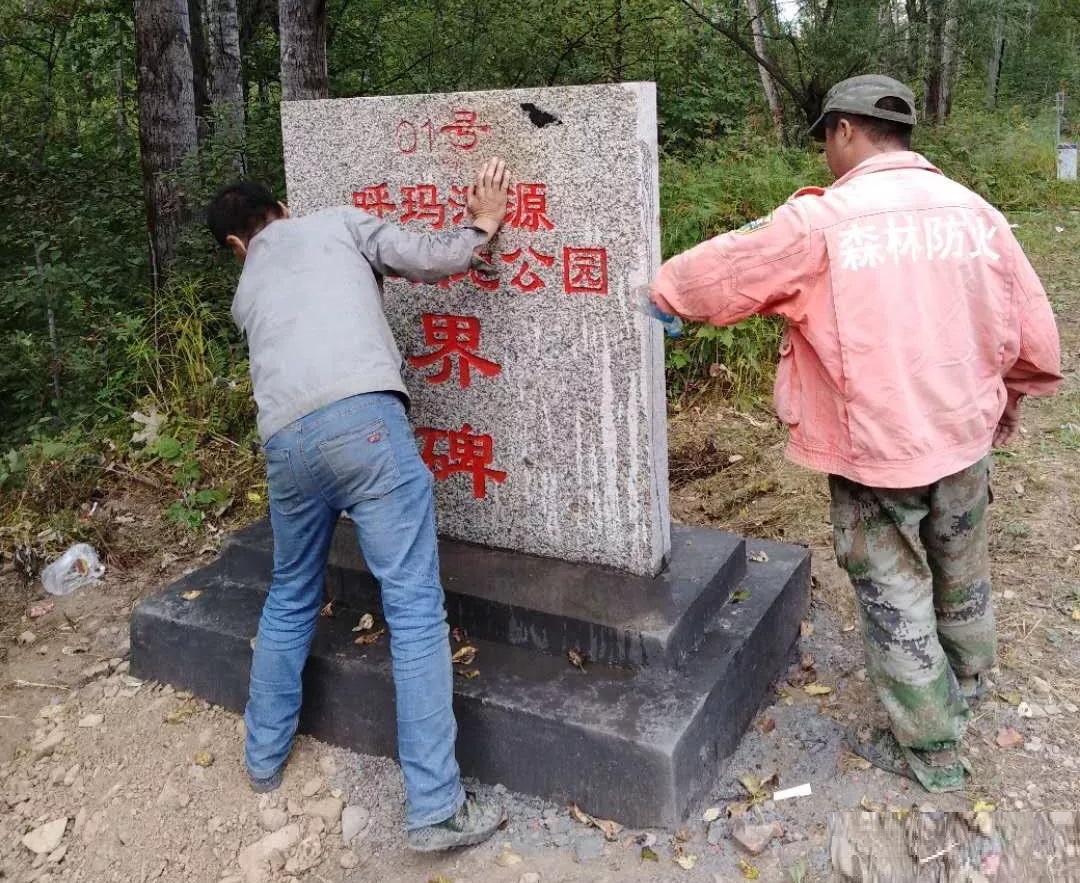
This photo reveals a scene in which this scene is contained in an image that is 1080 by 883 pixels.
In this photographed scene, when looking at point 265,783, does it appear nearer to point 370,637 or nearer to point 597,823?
point 370,637

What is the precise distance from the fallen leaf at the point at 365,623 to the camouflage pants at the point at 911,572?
1.56 meters

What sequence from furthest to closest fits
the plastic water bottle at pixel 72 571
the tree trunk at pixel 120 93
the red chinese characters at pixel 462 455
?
1. the tree trunk at pixel 120 93
2. the plastic water bottle at pixel 72 571
3. the red chinese characters at pixel 462 455

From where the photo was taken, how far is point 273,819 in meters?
2.89

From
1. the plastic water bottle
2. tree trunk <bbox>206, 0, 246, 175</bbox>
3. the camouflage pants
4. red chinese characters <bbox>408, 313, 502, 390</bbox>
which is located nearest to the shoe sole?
the camouflage pants

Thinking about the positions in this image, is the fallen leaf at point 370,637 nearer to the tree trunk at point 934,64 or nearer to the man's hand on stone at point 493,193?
the man's hand on stone at point 493,193

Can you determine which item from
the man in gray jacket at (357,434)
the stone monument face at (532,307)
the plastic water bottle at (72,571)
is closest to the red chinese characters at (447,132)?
the stone monument face at (532,307)

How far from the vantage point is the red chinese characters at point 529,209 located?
9.53ft

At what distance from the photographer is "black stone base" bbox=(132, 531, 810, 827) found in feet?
8.75

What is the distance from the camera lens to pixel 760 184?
21.2 feet

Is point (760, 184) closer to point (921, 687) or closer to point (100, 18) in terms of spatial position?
point (921, 687)

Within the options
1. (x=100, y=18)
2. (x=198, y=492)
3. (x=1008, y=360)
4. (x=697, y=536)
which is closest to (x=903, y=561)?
(x=1008, y=360)

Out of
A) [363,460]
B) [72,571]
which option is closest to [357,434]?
[363,460]

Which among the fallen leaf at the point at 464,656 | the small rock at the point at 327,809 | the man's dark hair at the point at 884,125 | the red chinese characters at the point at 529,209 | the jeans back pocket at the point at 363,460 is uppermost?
the man's dark hair at the point at 884,125

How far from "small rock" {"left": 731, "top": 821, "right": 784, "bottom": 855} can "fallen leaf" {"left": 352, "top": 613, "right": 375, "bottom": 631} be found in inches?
53.1
